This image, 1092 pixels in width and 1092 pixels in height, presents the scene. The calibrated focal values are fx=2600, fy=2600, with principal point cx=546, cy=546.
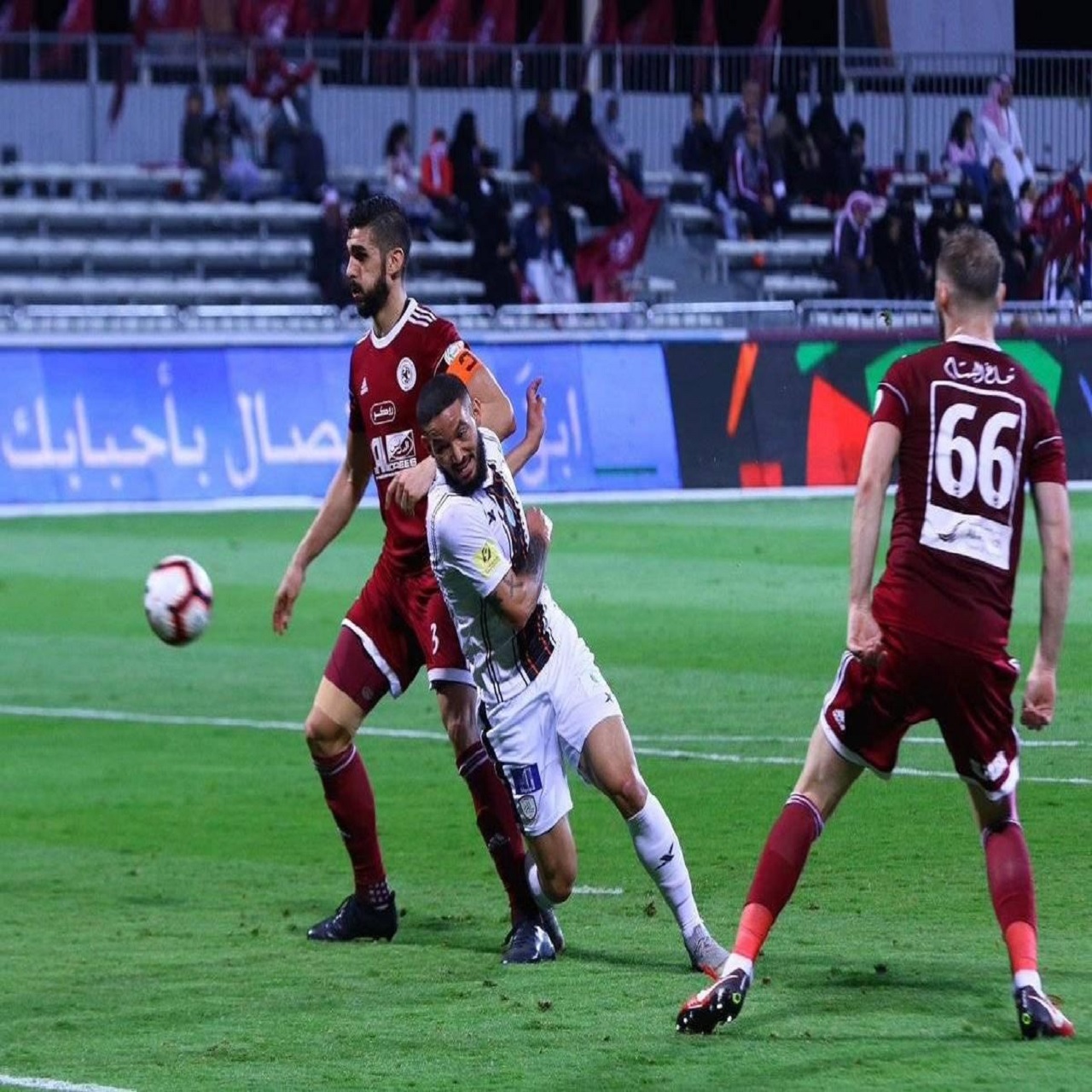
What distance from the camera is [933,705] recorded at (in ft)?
21.0

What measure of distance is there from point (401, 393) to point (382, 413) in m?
0.10

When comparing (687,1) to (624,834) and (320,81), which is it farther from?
(624,834)

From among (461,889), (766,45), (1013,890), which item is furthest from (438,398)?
(766,45)

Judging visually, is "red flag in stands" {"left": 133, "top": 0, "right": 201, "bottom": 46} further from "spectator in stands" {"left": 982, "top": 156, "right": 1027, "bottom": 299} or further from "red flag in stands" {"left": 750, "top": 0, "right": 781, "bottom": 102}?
"spectator in stands" {"left": 982, "top": 156, "right": 1027, "bottom": 299}

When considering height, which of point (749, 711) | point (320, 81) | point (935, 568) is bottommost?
point (749, 711)

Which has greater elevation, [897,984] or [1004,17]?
[1004,17]

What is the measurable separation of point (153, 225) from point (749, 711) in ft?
63.0

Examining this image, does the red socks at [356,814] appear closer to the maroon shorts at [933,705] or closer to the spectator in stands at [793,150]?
the maroon shorts at [933,705]

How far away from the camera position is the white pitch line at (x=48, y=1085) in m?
6.06

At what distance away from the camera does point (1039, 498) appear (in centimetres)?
636

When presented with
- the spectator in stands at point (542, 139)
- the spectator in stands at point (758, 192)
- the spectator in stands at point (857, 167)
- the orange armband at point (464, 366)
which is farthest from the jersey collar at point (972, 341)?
the spectator in stands at point (857, 167)

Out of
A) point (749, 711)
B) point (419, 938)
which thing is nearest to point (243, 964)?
point (419, 938)

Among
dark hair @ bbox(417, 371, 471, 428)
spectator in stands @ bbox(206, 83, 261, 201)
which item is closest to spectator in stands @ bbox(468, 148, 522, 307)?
spectator in stands @ bbox(206, 83, 261, 201)

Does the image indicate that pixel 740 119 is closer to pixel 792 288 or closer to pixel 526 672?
pixel 792 288
